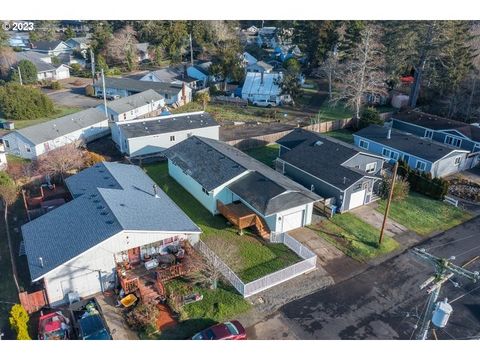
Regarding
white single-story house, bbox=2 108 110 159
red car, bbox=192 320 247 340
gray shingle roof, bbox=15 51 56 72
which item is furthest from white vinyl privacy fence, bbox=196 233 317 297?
gray shingle roof, bbox=15 51 56 72

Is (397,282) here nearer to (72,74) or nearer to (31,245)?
(31,245)

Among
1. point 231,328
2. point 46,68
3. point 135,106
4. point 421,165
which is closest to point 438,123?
point 421,165

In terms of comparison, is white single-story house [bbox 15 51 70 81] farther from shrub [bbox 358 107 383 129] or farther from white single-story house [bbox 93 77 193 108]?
shrub [bbox 358 107 383 129]

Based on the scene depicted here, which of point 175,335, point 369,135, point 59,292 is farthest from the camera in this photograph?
point 369,135

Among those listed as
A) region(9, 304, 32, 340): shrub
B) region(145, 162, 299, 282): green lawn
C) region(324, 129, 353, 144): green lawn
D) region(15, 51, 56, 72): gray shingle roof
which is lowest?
region(145, 162, 299, 282): green lawn

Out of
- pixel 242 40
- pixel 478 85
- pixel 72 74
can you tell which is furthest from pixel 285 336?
pixel 242 40

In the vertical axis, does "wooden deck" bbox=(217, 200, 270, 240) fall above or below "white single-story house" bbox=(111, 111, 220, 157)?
below
